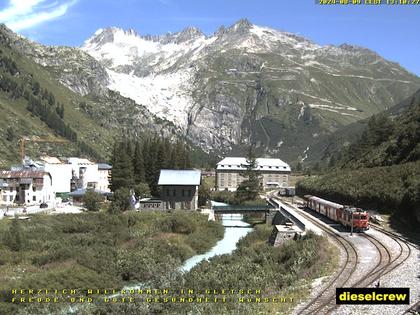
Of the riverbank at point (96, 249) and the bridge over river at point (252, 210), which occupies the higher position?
the bridge over river at point (252, 210)

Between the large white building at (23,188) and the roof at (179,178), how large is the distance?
Answer: 2609 centimetres

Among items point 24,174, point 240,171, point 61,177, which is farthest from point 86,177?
point 240,171

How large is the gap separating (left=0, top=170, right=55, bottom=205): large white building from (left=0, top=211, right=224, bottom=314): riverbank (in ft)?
86.6

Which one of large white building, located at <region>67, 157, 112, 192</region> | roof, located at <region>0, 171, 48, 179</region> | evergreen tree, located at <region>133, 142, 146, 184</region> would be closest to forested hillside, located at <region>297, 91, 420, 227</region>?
evergreen tree, located at <region>133, 142, 146, 184</region>

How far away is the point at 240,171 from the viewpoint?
167 metres

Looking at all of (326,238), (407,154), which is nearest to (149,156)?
(407,154)

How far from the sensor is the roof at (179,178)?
8756 cm

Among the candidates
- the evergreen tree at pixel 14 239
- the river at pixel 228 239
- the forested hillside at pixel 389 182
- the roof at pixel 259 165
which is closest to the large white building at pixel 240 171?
the roof at pixel 259 165

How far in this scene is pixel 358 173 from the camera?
281ft

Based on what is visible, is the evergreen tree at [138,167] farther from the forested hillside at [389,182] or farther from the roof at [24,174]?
the forested hillside at [389,182]

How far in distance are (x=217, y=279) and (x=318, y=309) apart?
470 inches

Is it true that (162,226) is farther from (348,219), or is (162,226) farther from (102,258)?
(348,219)

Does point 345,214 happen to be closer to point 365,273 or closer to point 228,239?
point 228,239

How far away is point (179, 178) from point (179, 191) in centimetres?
245
